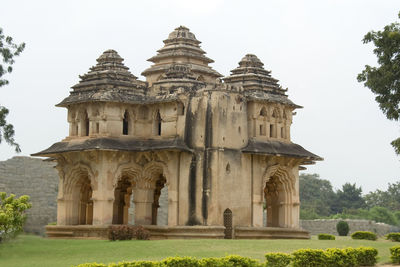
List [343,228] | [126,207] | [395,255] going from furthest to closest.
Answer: [343,228] < [126,207] < [395,255]

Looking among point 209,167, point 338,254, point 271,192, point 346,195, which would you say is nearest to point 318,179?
point 346,195

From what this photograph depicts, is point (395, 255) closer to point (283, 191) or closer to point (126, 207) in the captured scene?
point (283, 191)

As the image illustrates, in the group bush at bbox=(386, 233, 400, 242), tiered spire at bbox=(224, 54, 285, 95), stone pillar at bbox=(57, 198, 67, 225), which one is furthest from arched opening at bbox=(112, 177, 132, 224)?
bush at bbox=(386, 233, 400, 242)

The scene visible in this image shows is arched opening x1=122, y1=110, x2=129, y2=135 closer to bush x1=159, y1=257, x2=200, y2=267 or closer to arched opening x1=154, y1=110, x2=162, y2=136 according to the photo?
arched opening x1=154, y1=110, x2=162, y2=136

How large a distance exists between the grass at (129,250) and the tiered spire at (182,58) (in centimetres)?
1013

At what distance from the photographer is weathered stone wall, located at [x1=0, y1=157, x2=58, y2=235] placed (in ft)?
141

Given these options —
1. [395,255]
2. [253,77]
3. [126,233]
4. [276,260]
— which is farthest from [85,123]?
[395,255]

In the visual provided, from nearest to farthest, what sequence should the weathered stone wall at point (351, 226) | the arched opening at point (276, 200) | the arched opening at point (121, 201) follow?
the arched opening at point (276, 200) → the arched opening at point (121, 201) → the weathered stone wall at point (351, 226)

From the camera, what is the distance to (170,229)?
99.9ft

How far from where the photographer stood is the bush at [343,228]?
43.4 m

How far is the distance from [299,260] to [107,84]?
1556 centimetres

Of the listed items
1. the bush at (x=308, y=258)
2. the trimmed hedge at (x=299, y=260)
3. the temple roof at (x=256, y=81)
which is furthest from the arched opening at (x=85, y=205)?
the bush at (x=308, y=258)

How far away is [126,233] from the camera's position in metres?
28.9

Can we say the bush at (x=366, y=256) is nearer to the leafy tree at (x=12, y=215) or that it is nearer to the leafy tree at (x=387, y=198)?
the leafy tree at (x=12, y=215)
